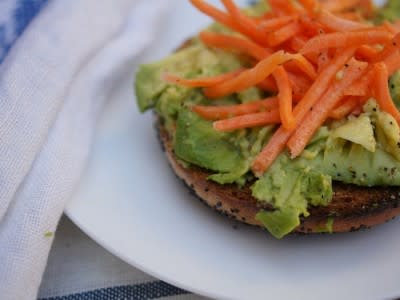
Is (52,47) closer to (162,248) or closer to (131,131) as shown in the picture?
(131,131)

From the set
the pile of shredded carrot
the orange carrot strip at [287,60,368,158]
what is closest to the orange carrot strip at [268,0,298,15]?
the pile of shredded carrot

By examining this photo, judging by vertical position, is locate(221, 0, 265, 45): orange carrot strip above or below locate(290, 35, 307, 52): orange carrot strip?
above

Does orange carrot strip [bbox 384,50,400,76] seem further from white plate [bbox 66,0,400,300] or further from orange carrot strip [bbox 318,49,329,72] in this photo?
white plate [bbox 66,0,400,300]

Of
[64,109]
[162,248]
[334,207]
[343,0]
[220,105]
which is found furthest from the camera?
[343,0]

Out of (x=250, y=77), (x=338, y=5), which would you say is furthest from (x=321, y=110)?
(x=338, y=5)

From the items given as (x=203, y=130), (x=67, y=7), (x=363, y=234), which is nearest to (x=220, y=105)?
(x=203, y=130)

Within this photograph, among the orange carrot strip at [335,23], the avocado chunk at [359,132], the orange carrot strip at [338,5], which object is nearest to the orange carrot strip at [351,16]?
the orange carrot strip at [338,5]

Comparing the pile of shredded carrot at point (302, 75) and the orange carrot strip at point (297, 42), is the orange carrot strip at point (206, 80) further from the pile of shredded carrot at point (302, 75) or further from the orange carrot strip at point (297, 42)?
the orange carrot strip at point (297, 42)
